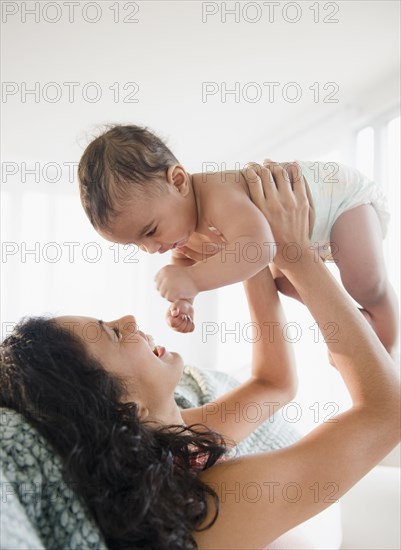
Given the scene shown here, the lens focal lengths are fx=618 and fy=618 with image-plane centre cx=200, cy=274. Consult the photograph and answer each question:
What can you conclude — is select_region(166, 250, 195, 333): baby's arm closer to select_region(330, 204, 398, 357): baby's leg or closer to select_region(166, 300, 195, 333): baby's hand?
select_region(166, 300, 195, 333): baby's hand

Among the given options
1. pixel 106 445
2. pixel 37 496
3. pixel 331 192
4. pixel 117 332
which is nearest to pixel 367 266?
pixel 331 192

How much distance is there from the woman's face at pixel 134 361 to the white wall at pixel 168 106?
64 cm

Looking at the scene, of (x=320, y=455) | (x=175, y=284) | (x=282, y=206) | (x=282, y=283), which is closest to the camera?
(x=320, y=455)

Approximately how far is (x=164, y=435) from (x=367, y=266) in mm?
652

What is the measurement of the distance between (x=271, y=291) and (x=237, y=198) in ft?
0.91

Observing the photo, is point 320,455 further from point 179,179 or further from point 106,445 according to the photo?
point 179,179

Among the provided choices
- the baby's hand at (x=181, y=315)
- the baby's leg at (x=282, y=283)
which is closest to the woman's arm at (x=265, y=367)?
the baby's leg at (x=282, y=283)

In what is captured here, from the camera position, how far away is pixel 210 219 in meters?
1.35

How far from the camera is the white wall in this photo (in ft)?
8.89

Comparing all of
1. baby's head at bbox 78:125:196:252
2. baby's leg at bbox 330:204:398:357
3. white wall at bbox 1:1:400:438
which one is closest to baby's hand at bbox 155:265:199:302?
baby's head at bbox 78:125:196:252

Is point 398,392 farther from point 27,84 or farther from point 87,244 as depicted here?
point 87,244

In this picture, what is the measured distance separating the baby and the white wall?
0.30m

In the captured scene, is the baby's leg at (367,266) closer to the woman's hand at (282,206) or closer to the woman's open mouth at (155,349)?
the woman's hand at (282,206)

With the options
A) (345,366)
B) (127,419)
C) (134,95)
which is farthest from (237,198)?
(134,95)
